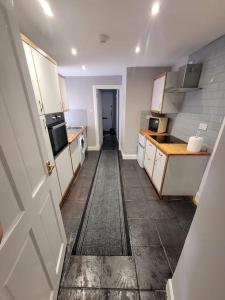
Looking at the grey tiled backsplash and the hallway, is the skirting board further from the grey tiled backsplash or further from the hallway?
the grey tiled backsplash

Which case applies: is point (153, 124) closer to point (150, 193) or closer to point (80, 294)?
point (150, 193)

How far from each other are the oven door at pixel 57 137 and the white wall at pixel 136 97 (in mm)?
1863

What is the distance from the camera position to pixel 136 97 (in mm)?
3330

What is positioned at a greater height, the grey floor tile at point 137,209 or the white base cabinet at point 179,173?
the white base cabinet at point 179,173

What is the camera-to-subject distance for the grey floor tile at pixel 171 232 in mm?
1588

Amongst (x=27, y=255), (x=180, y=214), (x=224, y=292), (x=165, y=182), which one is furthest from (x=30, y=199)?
(x=180, y=214)

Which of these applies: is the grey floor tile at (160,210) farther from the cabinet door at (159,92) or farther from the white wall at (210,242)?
the cabinet door at (159,92)

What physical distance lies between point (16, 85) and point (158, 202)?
238cm

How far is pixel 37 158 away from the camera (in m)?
0.92

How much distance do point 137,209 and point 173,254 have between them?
0.72 metres

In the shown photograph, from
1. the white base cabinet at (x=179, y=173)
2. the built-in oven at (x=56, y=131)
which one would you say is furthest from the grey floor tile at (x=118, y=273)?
the built-in oven at (x=56, y=131)

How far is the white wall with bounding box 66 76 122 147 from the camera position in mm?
3982

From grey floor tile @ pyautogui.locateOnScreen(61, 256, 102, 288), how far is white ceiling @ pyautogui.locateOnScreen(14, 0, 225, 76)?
2483 mm

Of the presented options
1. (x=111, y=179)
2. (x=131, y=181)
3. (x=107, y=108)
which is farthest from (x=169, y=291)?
(x=107, y=108)
